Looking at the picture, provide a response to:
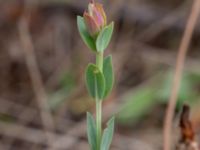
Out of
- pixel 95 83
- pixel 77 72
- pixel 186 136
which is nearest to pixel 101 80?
pixel 95 83

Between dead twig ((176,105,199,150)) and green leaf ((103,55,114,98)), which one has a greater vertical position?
green leaf ((103,55,114,98))

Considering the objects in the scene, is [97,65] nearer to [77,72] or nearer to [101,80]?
[101,80]

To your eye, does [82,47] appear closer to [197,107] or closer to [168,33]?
[168,33]

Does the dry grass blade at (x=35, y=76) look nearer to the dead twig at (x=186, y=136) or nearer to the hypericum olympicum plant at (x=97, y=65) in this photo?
the dead twig at (x=186, y=136)

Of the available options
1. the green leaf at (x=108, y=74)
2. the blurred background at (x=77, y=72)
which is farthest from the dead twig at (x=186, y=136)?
the blurred background at (x=77, y=72)

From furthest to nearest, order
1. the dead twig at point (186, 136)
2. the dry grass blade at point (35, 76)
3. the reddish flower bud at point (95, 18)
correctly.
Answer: the dry grass blade at point (35, 76) < the dead twig at point (186, 136) < the reddish flower bud at point (95, 18)

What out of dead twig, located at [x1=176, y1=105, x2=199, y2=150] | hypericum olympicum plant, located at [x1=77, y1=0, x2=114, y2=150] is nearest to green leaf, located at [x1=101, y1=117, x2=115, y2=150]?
hypericum olympicum plant, located at [x1=77, y1=0, x2=114, y2=150]

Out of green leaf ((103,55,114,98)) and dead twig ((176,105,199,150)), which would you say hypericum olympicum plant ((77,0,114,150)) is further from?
dead twig ((176,105,199,150))
